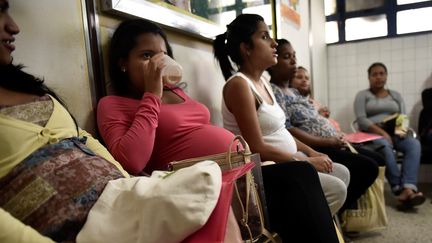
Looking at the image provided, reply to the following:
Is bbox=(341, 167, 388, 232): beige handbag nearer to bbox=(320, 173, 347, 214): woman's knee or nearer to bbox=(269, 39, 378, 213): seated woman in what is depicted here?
bbox=(269, 39, 378, 213): seated woman

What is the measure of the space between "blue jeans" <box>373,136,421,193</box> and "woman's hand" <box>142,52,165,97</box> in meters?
2.14

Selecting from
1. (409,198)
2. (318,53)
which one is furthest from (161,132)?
(318,53)

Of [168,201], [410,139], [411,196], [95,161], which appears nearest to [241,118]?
[95,161]

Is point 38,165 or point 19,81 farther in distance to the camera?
point 19,81

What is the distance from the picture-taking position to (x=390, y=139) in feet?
8.85

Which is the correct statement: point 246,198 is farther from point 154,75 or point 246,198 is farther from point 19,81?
point 19,81

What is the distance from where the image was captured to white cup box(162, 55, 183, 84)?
3.37 feet

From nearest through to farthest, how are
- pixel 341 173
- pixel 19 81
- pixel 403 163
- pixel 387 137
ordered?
pixel 19 81 < pixel 341 173 < pixel 403 163 < pixel 387 137

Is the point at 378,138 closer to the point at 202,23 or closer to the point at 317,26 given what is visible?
the point at 317,26

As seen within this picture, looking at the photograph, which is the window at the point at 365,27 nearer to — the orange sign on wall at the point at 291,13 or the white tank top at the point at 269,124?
the orange sign on wall at the point at 291,13

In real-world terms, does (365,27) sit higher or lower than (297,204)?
higher

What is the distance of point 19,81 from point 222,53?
1007 millimetres

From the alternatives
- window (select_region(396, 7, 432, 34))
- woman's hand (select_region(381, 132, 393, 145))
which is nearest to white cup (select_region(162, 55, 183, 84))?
woman's hand (select_region(381, 132, 393, 145))

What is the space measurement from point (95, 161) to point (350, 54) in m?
3.53
